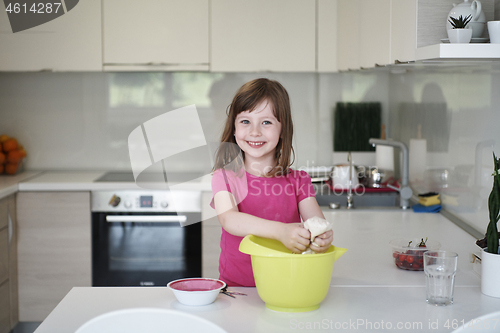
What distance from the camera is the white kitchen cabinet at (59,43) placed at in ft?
8.75

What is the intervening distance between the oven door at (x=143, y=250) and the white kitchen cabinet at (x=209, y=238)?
0.04 meters

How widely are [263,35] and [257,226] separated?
65.1 inches

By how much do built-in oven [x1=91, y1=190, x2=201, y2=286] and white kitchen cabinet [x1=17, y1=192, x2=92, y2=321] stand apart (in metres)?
0.06

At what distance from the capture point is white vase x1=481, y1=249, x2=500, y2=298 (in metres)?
1.16

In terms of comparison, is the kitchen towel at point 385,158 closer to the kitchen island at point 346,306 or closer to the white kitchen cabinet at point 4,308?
the kitchen island at point 346,306

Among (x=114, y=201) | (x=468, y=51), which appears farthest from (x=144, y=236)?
(x=468, y=51)

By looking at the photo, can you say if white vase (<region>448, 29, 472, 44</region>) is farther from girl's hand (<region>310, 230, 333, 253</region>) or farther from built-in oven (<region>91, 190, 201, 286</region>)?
built-in oven (<region>91, 190, 201, 286</region>)

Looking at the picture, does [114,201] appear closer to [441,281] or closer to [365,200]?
[365,200]

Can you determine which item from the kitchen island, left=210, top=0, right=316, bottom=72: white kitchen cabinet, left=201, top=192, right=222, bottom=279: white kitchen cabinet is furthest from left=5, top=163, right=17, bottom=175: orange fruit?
the kitchen island

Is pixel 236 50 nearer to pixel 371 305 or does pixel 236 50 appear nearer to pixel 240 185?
pixel 240 185

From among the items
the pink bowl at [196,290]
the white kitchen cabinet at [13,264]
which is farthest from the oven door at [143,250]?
the pink bowl at [196,290]

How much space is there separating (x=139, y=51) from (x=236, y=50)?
50 cm

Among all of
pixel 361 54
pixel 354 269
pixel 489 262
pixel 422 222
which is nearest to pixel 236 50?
pixel 361 54

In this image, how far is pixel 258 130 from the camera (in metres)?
1.41
